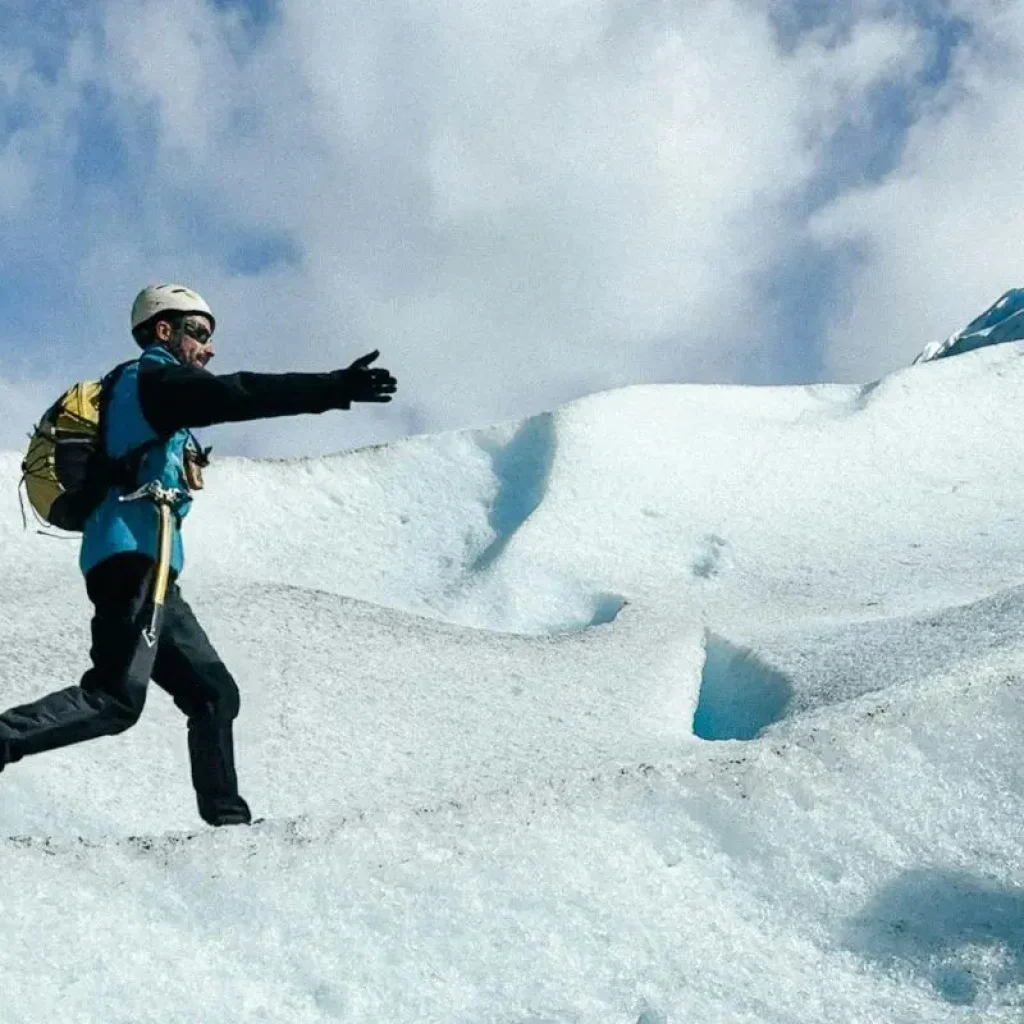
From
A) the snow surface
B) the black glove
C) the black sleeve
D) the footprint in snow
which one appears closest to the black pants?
the snow surface

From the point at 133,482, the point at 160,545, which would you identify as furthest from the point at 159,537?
the point at 133,482

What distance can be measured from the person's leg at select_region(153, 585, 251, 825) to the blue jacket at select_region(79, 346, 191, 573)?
309mm

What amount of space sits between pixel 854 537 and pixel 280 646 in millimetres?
5657

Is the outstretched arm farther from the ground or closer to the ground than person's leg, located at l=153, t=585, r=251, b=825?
farther from the ground

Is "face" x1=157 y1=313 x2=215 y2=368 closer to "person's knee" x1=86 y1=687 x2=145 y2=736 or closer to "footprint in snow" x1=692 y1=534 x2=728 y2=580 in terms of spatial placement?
"person's knee" x1=86 y1=687 x2=145 y2=736

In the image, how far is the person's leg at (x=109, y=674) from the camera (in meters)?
3.75

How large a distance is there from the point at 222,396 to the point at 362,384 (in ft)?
1.51

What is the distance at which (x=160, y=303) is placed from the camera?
4148mm

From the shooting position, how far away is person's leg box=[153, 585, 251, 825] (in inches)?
162

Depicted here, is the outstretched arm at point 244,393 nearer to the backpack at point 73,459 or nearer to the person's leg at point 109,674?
the backpack at point 73,459

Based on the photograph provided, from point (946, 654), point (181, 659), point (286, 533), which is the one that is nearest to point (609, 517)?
point (286, 533)

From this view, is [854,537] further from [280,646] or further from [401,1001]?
[401,1001]

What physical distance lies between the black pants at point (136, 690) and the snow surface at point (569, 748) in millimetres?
383

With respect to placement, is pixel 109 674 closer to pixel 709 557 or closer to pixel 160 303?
pixel 160 303
